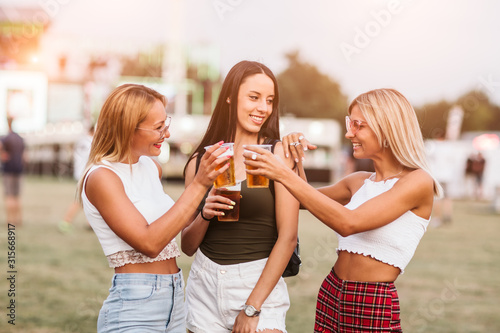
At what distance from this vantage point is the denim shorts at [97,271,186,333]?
241cm

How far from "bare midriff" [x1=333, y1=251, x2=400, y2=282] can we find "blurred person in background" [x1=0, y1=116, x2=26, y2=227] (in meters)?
9.61

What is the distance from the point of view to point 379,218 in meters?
2.41

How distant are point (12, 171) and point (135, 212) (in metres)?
9.68

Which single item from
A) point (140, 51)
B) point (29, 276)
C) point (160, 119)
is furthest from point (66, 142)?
point (160, 119)

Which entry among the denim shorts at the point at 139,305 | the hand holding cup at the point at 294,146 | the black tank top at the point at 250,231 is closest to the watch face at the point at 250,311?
the black tank top at the point at 250,231

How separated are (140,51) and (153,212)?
57.4 m

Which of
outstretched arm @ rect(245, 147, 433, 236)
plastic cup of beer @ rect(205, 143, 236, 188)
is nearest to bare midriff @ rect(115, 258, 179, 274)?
plastic cup of beer @ rect(205, 143, 236, 188)

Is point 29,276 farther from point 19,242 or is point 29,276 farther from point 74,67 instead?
point 74,67

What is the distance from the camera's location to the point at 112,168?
248 cm

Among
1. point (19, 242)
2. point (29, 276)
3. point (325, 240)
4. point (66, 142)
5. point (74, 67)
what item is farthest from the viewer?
point (74, 67)

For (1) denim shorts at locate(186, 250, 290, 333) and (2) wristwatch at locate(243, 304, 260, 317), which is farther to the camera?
(1) denim shorts at locate(186, 250, 290, 333)

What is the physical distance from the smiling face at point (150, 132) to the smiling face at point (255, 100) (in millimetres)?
372

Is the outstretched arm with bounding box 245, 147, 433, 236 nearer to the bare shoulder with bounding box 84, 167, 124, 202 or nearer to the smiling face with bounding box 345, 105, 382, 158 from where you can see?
the smiling face with bounding box 345, 105, 382, 158

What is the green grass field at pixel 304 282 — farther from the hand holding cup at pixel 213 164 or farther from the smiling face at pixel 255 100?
the hand holding cup at pixel 213 164
